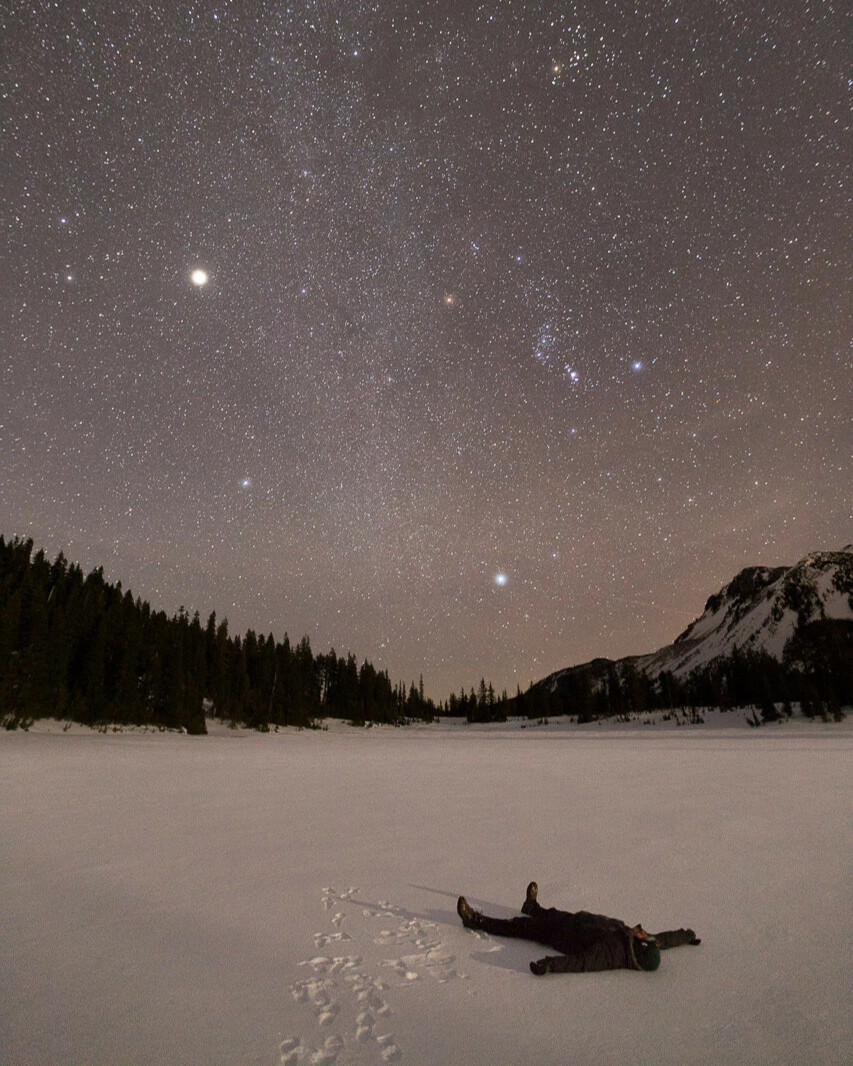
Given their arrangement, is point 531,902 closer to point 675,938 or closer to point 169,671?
point 675,938

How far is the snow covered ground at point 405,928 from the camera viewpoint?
361 cm

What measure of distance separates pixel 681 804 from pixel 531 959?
7.09m

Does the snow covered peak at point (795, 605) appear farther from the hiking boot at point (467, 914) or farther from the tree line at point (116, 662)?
the hiking boot at point (467, 914)

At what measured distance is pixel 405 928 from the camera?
531 cm

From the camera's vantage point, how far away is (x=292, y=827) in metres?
9.16

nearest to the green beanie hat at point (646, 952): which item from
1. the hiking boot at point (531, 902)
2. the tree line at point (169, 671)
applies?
the hiking boot at point (531, 902)

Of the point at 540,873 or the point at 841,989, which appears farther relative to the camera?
the point at 540,873

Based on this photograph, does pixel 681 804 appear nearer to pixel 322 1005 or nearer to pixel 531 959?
pixel 531 959

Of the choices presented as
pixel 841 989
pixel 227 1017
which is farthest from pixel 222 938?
pixel 841 989

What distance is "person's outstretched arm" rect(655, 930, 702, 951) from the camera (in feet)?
15.6

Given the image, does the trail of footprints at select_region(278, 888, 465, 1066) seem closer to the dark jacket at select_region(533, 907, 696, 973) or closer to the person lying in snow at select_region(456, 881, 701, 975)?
the person lying in snow at select_region(456, 881, 701, 975)

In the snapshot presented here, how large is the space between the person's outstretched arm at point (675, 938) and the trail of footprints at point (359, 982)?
174 centimetres

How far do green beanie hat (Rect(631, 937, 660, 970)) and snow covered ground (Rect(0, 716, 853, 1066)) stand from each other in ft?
0.32

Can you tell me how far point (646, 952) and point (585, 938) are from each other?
48cm
